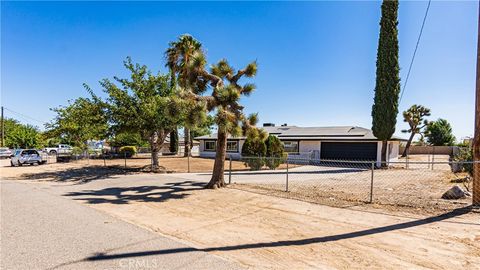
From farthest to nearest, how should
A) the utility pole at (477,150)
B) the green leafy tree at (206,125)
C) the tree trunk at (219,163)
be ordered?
the tree trunk at (219,163) < the green leafy tree at (206,125) < the utility pole at (477,150)

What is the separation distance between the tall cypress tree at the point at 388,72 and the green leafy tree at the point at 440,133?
34.6m

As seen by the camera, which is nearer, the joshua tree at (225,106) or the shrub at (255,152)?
the joshua tree at (225,106)

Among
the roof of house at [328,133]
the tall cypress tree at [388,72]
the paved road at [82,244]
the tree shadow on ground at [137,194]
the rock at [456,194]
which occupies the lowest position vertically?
the tree shadow on ground at [137,194]

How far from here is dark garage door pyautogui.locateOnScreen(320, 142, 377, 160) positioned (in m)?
24.6

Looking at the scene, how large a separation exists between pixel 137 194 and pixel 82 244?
5.89m

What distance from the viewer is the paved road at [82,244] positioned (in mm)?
4277

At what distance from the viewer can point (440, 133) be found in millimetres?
50469

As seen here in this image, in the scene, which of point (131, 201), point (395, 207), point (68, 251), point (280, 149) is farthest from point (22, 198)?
point (280, 149)

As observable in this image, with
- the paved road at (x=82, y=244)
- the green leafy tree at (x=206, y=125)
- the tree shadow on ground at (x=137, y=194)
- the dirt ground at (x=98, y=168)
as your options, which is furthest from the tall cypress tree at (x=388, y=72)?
the paved road at (x=82, y=244)

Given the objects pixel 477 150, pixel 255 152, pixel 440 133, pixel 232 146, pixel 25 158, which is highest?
pixel 440 133

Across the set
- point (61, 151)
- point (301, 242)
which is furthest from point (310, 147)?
point (61, 151)

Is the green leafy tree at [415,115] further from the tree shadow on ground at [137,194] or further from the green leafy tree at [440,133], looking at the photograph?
the tree shadow on ground at [137,194]

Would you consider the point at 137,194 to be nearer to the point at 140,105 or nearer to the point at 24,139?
the point at 140,105

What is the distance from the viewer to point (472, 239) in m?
5.50
